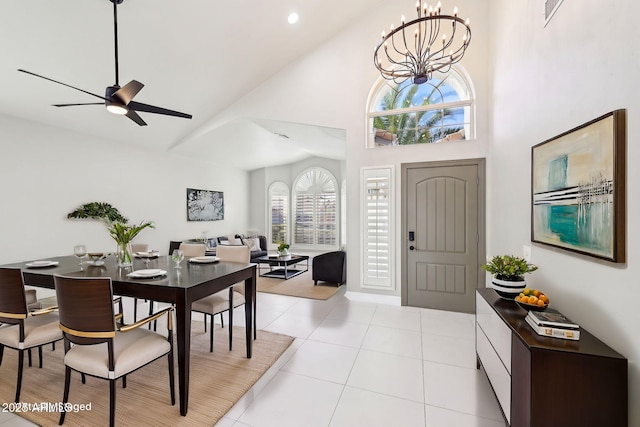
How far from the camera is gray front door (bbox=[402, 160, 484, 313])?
395 cm

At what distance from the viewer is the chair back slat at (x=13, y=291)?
2035 millimetres

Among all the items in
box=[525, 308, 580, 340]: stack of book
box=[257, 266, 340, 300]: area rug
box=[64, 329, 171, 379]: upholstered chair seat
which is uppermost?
box=[525, 308, 580, 340]: stack of book

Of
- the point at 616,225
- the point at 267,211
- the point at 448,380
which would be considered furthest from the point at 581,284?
the point at 267,211

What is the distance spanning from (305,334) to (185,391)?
1552 millimetres

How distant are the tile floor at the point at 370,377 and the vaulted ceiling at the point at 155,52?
3.29m

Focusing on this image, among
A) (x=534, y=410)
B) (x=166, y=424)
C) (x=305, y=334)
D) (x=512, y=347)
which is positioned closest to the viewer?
(x=534, y=410)

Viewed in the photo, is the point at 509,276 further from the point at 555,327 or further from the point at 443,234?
the point at 443,234

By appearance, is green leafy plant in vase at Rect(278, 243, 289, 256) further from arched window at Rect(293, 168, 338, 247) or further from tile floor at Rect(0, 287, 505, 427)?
arched window at Rect(293, 168, 338, 247)

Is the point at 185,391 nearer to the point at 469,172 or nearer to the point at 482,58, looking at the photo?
the point at 469,172

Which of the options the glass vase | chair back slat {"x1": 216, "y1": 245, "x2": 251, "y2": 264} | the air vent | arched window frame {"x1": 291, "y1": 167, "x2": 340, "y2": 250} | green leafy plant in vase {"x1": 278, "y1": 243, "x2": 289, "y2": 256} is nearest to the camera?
the air vent

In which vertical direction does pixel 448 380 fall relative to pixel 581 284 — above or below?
below

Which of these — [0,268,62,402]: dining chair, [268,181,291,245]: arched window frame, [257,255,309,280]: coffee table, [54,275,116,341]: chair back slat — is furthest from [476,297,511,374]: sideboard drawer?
[268,181,291,245]: arched window frame

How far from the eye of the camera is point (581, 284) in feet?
5.72

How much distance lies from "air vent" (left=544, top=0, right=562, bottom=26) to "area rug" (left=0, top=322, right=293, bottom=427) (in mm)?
3628
